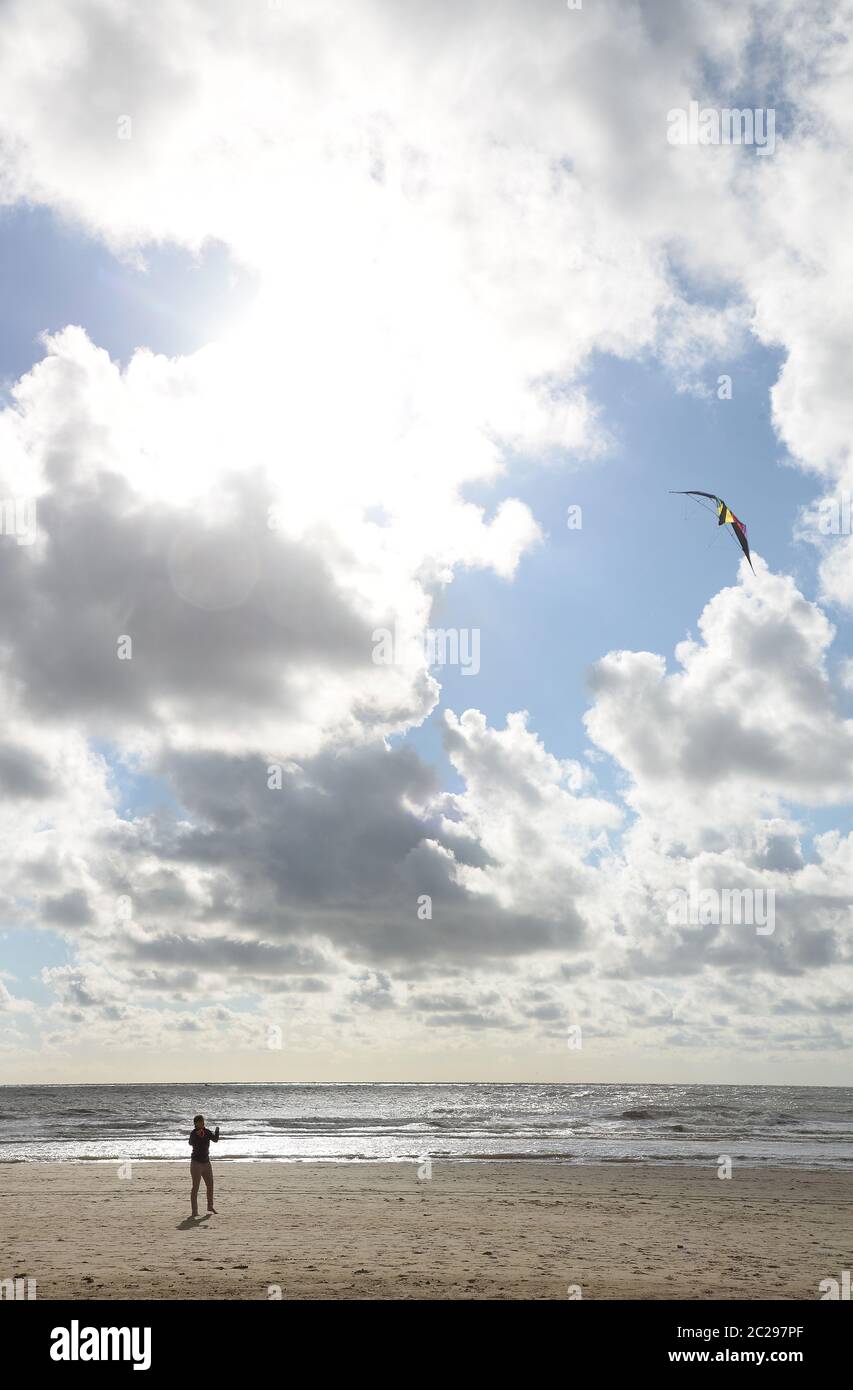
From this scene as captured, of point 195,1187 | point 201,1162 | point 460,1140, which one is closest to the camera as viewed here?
point 195,1187

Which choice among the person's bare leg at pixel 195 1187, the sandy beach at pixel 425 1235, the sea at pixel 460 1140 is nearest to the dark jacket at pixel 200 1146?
the person's bare leg at pixel 195 1187

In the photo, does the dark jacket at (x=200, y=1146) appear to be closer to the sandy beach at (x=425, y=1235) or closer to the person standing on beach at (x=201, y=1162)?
the person standing on beach at (x=201, y=1162)

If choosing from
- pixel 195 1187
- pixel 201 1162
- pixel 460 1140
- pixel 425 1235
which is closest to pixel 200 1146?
pixel 201 1162

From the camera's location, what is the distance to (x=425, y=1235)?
18250 millimetres

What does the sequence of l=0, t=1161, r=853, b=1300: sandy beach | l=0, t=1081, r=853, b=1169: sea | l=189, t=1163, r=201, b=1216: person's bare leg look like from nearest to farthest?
1. l=0, t=1161, r=853, b=1300: sandy beach
2. l=189, t=1163, r=201, b=1216: person's bare leg
3. l=0, t=1081, r=853, b=1169: sea

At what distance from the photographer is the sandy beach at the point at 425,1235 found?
13695 mm

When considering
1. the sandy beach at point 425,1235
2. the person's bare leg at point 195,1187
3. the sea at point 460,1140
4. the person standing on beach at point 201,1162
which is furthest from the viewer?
the sea at point 460,1140

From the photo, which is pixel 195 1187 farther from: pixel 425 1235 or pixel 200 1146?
pixel 425 1235

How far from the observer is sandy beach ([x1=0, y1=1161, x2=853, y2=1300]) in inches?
539

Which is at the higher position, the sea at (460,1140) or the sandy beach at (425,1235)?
the sandy beach at (425,1235)

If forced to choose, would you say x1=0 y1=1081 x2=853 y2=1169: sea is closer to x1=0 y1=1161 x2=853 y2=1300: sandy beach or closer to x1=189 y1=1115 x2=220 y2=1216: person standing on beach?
x1=0 y1=1161 x2=853 y2=1300: sandy beach

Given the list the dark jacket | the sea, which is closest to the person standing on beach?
the dark jacket
